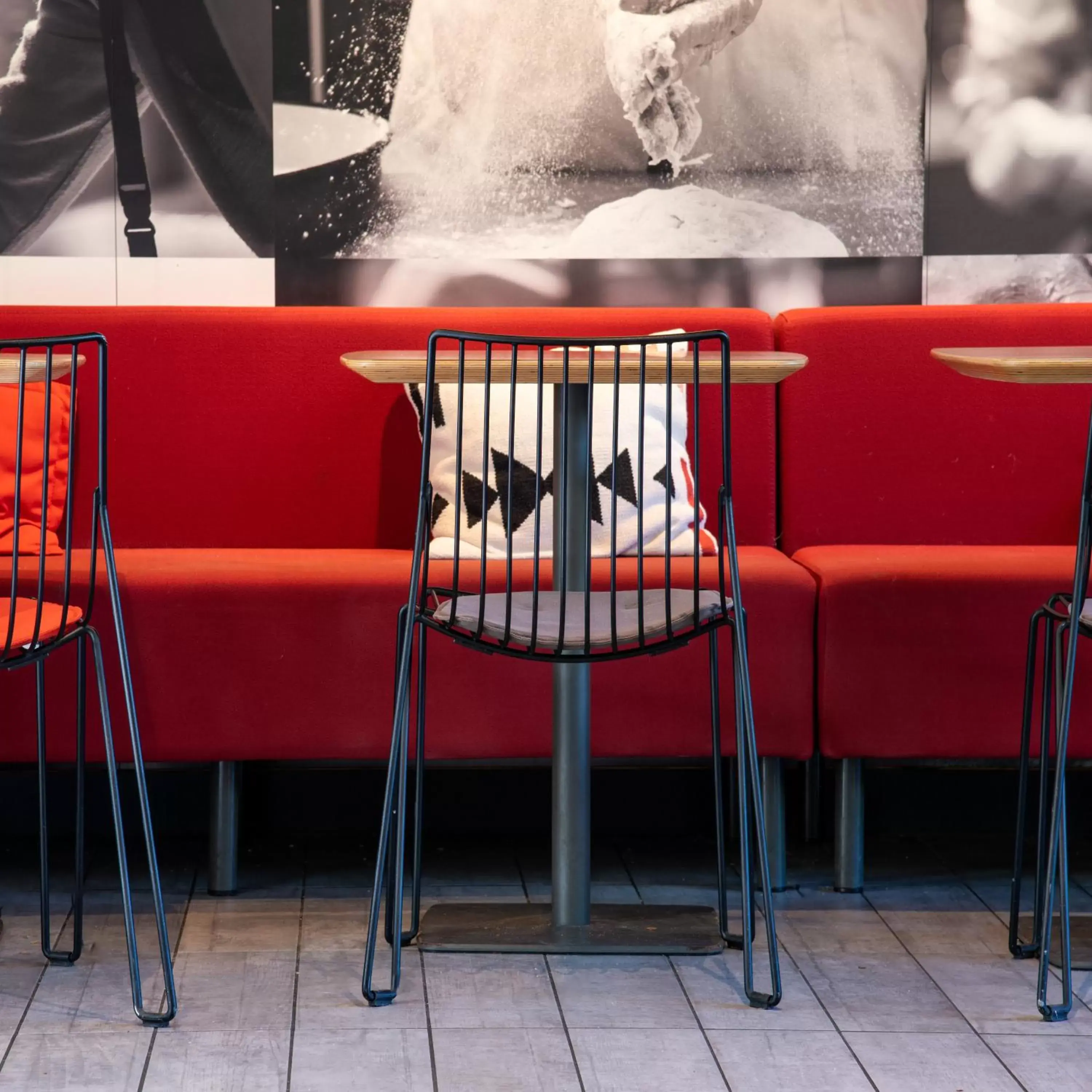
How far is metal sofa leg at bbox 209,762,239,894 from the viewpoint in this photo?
9.09ft

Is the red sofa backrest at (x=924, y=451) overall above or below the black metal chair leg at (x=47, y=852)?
above

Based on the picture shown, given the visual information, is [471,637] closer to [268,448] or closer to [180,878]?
[180,878]

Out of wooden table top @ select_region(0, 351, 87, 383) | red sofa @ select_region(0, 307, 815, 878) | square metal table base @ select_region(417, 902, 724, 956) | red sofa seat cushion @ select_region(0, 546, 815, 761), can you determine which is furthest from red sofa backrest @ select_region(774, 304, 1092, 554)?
wooden table top @ select_region(0, 351, 87, 383)

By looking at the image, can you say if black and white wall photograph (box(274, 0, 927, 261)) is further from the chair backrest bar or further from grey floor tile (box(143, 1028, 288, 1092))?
grey floor tile (box(143, 1028, 288, 1092))

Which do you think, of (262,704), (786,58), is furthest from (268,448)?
(786,58)

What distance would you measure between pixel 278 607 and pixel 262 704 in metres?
0.17

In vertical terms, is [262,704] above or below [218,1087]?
above

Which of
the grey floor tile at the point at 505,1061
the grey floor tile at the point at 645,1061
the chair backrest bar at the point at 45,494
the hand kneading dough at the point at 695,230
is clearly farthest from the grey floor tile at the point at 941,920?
the hand kneading dough at the point at 695,230

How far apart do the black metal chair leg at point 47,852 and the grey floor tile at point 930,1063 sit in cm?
117

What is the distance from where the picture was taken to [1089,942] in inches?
96.9

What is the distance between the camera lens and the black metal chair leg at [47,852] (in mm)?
2389

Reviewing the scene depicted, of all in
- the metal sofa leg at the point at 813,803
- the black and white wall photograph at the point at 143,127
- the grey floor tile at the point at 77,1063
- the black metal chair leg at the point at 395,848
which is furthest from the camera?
the black and white wall photograph at the point at 143,127

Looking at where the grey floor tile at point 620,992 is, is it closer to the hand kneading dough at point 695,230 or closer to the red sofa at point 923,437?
the red sofa at point 923,437

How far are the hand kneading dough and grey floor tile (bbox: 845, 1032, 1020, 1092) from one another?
201 cm
